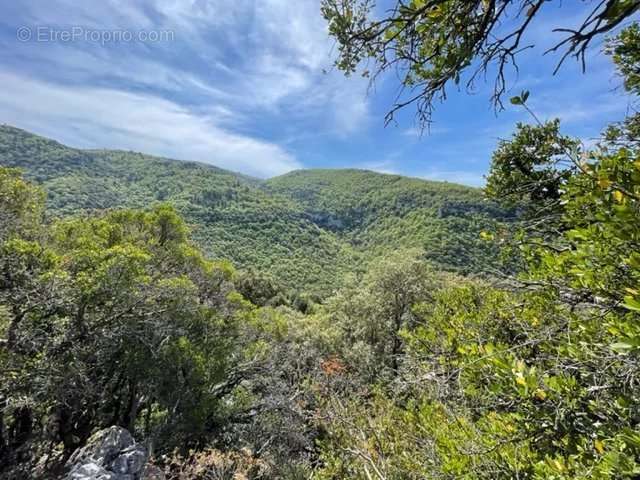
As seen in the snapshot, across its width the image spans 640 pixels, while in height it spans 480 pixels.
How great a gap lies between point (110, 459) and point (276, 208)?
4598 inches

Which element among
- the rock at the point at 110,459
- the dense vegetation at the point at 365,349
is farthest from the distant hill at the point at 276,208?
the rock at the point at 110,459

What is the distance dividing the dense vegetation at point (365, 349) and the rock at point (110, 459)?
95cm

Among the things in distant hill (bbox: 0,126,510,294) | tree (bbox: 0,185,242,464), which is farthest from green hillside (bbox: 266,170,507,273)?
tree (bbox: 0,185,242,464)

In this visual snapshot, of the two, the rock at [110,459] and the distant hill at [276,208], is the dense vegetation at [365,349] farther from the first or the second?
the distant hill at [276,208]

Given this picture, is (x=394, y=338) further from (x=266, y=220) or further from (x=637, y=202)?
(x=266, y=220)

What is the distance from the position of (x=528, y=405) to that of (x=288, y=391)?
10.2 metres

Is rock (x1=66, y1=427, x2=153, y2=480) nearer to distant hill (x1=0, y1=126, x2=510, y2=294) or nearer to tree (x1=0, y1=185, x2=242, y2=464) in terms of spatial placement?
tree (x1=0, y1=185, x2=242, y2=464)

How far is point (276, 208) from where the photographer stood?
4776 inches

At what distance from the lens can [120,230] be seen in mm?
9695

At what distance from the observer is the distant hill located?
79500mm

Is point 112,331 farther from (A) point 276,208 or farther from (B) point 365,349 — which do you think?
(A) point 276,208

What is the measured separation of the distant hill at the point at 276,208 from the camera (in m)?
79.5

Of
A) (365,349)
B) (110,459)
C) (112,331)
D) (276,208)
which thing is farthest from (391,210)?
(110,459)

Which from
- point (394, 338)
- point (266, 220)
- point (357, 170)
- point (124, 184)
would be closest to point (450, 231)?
point (266, 220)
